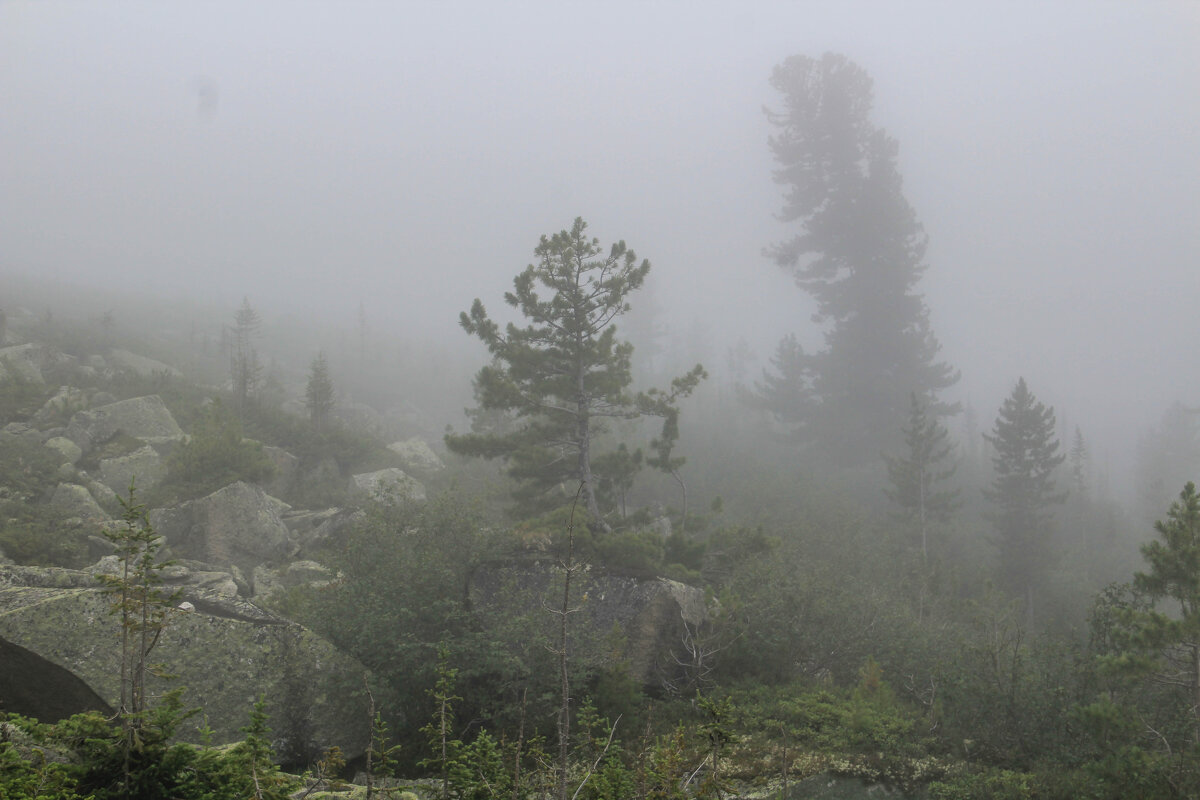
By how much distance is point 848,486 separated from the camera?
4009cm

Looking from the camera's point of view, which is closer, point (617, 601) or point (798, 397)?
point (617, 601)

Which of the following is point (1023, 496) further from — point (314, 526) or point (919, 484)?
point (314, 526)

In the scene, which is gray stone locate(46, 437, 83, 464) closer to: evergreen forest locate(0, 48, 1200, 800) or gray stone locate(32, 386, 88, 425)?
evergreen forest locate(0, 48, 1200, 800)

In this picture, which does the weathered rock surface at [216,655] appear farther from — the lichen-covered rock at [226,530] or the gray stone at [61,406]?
the gray stone at [61,406]

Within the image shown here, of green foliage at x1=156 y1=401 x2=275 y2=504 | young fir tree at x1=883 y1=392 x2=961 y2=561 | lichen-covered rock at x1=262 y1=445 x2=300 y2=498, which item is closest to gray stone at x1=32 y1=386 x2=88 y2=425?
green foliage at x1=156 y1=401 x2=275 y2=504

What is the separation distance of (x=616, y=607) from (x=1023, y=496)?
27.1 m

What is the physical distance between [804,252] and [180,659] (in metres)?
46.3

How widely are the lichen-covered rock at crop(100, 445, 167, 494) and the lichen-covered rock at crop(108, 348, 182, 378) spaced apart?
1153 cm

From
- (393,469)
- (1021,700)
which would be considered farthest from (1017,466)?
(393,469)

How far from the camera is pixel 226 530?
1839 cm

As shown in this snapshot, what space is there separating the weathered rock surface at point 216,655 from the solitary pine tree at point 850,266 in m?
38.4

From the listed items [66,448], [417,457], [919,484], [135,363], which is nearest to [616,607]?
[66,448]

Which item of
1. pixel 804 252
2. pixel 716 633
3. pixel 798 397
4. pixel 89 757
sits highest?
pixel 804 252

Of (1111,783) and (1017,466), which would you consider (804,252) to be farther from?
(1111,783)
